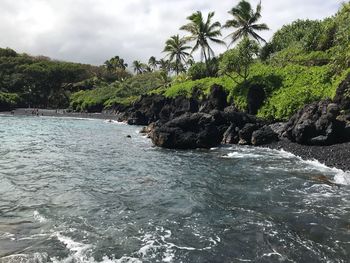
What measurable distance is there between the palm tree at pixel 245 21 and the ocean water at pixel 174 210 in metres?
41.1

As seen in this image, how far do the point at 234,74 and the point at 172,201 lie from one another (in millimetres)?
45018

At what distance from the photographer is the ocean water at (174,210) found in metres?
12.4

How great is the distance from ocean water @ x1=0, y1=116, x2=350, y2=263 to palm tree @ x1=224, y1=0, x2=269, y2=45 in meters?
41.1

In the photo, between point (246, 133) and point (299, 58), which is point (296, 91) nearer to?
point (299, 58)

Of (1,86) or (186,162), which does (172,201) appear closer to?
(186,162)

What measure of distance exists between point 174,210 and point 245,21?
180 feet

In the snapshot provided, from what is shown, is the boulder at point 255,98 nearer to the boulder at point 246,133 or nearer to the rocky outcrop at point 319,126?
the boulder at point 246,133

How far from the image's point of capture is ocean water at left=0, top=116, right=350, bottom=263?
12.4 metres

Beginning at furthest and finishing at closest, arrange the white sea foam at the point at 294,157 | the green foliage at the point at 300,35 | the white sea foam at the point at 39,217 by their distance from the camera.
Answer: the green foliage at the point at 300,35, the white sea foam at the point at 294,157, the white sea foam at the point at 39,217

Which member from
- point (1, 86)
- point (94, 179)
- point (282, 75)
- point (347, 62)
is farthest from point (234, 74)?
point (1, 86)

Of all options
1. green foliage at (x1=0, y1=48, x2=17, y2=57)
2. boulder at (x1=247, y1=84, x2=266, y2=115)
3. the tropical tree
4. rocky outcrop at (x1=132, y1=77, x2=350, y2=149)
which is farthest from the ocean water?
green foliage at (x1=0, y1=48, x2=17, y2=57)

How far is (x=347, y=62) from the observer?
35906 mm

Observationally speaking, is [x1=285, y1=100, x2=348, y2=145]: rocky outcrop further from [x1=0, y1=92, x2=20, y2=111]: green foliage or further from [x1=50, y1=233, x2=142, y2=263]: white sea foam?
[x1=0, y1=92, x2=20, y2=111]: green foliage

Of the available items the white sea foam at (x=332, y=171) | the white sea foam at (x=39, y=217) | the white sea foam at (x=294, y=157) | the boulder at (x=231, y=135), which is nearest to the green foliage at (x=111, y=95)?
the boulder at (x=231, y=135)
